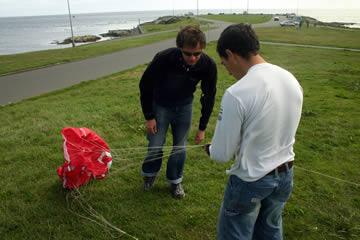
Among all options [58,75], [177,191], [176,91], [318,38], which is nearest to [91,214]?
[177,191]

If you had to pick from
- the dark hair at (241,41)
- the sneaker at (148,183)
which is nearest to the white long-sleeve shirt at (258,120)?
the dark hair at (241,41)

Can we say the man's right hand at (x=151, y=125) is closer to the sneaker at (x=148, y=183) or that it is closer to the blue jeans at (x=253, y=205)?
the sneaker at (x=148, y=183)

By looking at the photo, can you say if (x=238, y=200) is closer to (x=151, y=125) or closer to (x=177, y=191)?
(x=151, y=125)

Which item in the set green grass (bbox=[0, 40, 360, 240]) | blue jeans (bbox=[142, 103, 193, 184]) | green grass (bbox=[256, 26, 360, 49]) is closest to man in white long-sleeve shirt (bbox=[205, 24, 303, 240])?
green grass (bbox=[0, 40, 360, 240])

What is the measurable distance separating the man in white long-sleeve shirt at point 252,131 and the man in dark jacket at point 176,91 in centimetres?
98

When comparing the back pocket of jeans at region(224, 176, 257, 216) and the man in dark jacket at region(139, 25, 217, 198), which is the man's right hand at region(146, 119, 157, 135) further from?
the back pocket of jeans at region(224, 176, 257, 216)

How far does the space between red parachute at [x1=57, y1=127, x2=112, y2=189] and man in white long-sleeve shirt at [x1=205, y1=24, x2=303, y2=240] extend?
74.3 inches

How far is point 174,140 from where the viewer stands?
→ 3049 millimetres

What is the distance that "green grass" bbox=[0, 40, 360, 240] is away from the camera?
2.67m

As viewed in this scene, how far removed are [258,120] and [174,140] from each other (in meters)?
1.74

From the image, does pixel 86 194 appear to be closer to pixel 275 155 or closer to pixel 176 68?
pixel 176 68

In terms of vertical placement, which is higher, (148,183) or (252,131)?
(252,131)

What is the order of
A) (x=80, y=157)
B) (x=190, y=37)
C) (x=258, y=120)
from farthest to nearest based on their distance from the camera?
(x=80, y=157), (x=190, y=37), (x=258, y=120)

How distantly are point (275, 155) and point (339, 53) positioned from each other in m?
17.1
